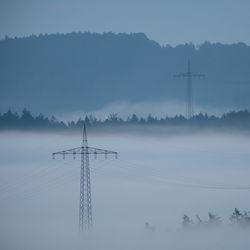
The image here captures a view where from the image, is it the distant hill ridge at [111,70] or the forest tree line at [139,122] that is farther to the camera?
the distant hill ridge at [111,70]

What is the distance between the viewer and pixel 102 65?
10238 cm

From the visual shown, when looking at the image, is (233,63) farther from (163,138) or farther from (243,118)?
(163,138)

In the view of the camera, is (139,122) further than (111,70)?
No

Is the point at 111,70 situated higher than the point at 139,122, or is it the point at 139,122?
the point at 111,70

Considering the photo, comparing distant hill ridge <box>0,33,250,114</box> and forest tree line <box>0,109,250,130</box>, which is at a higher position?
distant hill ridge <box>0,33,250,114</box>

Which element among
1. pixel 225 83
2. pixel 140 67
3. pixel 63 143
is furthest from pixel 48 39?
pixel 63 143

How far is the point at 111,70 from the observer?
102750mm

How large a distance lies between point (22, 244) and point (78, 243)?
3838mm

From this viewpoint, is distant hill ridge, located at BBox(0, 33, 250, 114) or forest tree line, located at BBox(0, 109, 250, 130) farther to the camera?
distant hill ridge, located at BBox(0, 33, 250, 114)

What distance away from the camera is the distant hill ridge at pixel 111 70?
307 feet

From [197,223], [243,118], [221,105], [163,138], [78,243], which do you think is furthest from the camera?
[221,105]

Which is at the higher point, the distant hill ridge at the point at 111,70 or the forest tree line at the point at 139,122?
the distant hill ridge at the point at 111,70

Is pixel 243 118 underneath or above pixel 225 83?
underneath

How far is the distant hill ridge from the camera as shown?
307ft
